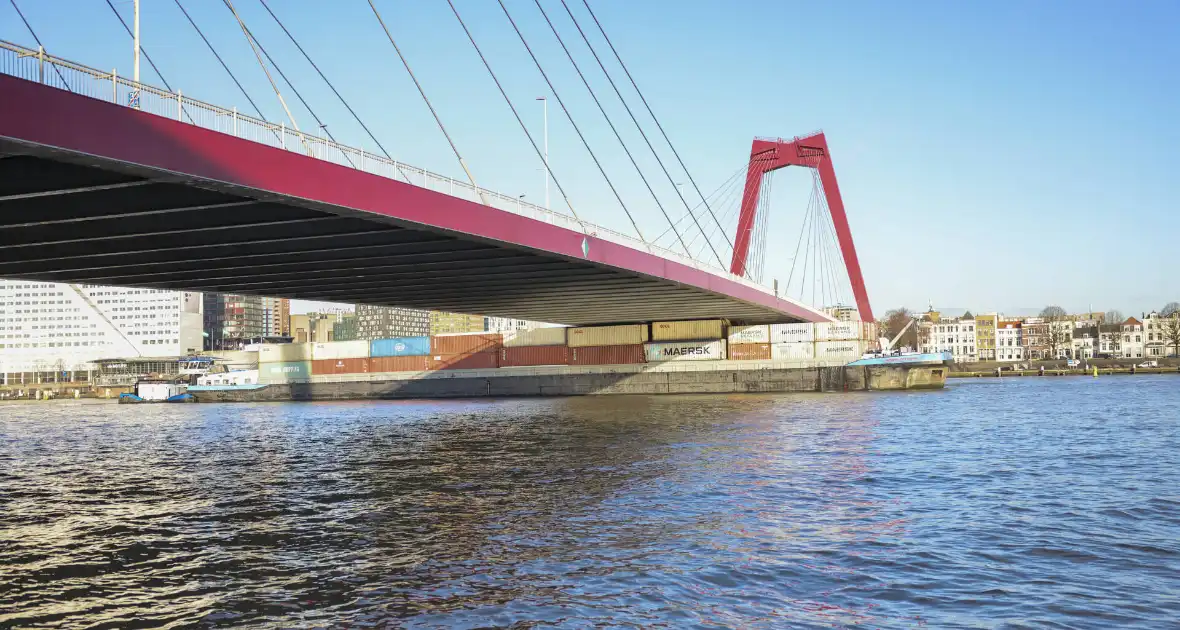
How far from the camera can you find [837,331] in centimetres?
6172

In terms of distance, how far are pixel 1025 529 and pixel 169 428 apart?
3742 cm

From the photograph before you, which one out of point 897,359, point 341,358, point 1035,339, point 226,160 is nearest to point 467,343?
point 341,358

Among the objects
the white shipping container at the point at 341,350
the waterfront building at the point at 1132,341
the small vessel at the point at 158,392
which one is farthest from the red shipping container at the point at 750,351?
the waterfront building at the point at 1132,341

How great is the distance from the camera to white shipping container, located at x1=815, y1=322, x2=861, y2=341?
60875 mm

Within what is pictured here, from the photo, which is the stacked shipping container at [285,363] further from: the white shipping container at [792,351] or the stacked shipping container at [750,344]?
the white shipping container at [792,351]

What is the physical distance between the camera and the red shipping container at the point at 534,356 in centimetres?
6825

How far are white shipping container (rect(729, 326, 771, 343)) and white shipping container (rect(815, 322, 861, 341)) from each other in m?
3.50

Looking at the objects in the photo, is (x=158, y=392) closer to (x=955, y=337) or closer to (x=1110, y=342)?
(x=955, y=337)

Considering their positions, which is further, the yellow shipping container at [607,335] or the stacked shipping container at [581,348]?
the yellow shipping container at [607,335]

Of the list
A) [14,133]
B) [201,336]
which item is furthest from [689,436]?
[201,336]

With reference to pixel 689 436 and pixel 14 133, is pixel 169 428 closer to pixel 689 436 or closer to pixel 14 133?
pixel 689 436

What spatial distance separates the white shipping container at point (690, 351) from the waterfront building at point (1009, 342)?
120139 mm

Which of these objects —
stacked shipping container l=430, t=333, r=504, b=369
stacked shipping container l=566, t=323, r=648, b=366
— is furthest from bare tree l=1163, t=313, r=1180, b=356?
stacked shipping container l=430, t=333, r=504, b=369

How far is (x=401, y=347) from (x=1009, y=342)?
131 metres
